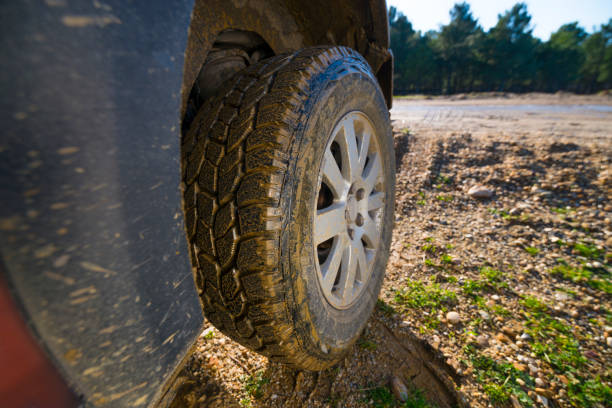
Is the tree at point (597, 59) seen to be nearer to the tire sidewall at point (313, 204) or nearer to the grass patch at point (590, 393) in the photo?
the grass patch at point (590, 393)

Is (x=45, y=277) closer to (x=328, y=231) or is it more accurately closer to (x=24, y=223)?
(x=24, y=223)

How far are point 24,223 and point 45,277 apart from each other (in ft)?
0.28

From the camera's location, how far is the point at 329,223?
1.10m

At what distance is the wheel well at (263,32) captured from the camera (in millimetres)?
834

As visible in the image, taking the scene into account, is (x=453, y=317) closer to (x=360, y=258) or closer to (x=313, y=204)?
(x=360, y=258)

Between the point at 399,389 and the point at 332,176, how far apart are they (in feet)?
3.28

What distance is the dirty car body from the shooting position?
0.38 meters

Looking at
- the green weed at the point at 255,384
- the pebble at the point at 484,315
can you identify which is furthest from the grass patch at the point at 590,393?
the green weed at the point at 255,384

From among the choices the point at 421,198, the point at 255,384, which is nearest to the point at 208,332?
the point at 255,384

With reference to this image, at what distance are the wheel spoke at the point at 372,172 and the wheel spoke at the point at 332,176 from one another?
28cm

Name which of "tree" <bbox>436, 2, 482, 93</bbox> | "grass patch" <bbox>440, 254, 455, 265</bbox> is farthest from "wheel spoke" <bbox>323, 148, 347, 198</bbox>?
"tree" <bbox>436, 2, 482, 93</bbox>

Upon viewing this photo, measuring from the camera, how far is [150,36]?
19.6 inches

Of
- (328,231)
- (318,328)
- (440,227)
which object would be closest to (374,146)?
(328,231)

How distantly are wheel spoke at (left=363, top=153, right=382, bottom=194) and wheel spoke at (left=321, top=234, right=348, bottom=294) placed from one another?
35cm
